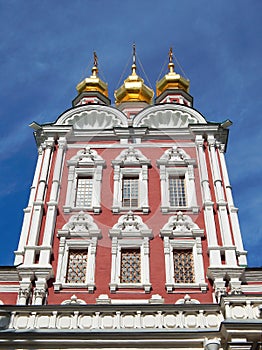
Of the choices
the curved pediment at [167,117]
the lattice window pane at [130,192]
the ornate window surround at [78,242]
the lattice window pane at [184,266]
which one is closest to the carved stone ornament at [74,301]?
the ornate window surround at [78,242]

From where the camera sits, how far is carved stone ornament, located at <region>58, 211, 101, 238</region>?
1958 cm

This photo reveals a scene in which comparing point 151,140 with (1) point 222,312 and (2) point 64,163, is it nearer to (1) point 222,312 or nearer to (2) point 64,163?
(2) point 64,163

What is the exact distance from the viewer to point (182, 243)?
63.1ft

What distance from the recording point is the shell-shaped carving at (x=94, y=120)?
25.4 metres

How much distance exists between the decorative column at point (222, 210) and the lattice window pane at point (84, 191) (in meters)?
4.91

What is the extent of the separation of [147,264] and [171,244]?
126 cm

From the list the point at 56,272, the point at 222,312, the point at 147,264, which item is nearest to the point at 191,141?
the point at 147,264

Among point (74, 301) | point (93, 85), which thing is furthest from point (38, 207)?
point (93, 85)

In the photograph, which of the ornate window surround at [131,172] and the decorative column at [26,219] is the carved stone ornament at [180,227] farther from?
the decorative column at [26,219]

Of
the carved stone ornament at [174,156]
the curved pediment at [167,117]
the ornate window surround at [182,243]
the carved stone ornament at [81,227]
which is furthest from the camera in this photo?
the curved pediment at [167,117]

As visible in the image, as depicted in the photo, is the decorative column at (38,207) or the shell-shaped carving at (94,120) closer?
the decorative column at (38,207)

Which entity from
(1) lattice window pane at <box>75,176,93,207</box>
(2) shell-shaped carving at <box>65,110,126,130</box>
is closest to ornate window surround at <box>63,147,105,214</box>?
(1) lattice window pane at <box>75,176,93,207</box>

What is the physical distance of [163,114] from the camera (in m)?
25.8

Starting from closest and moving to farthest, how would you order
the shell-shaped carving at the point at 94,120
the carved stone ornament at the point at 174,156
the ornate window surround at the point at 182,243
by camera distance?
the ornate window surround at the point at 182,243
the carved stone ornament at the point at 174,156
the shell-shaped carving at the point at 94,120
